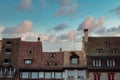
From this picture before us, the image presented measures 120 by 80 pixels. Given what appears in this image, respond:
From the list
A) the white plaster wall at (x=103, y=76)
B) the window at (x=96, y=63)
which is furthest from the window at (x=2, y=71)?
the white plaster wall at (x=103, y=76)

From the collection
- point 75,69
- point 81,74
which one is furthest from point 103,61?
point 75,69

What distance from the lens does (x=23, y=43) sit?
103 metres

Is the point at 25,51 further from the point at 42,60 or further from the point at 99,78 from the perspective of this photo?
the point at 99,78

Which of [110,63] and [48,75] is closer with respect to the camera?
[110,63]

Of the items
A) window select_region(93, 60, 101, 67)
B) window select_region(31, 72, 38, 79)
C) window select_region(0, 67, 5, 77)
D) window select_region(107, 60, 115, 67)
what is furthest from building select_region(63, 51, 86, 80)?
window select_region(0, 67, 5, 77)

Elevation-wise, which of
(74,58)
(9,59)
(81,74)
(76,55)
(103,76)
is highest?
(76,55)

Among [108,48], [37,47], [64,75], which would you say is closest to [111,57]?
[108,48]

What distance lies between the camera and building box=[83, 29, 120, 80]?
96125 mm

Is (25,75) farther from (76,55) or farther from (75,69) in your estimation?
(76,55)

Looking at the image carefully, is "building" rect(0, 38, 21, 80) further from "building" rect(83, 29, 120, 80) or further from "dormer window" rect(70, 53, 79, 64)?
"building" rect(83, 29, 120, 80)

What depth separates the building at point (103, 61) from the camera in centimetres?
9612

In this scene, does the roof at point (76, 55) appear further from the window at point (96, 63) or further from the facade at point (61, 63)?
the window at point (96, 63)

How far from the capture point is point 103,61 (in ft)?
319

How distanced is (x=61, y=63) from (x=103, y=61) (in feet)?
33.2
